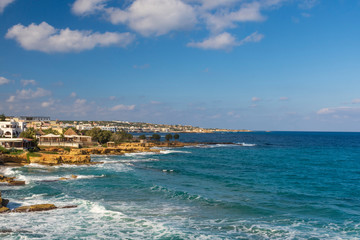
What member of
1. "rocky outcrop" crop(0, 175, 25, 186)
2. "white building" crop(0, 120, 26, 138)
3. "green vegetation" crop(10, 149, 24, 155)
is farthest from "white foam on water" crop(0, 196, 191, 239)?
"white building" crop(0, 120, 26, 138)

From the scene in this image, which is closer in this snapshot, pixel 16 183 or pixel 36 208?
pixel 36 208

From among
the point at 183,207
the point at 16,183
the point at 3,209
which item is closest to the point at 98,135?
the point at 16,183

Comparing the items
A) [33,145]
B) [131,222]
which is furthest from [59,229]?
[33,145]

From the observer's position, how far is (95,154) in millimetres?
69312

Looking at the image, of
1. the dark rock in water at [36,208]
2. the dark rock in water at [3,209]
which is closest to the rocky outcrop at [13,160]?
the dark rock in water at [3,209]

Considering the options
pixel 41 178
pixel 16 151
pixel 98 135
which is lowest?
pixel 41 178

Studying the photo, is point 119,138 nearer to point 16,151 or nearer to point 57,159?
point 16,151

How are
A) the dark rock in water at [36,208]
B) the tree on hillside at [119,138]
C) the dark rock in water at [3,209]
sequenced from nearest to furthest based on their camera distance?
the dark rock in water at [3,209]
the dark rock in water at [36,208]
the tree on hillside at [119,138]

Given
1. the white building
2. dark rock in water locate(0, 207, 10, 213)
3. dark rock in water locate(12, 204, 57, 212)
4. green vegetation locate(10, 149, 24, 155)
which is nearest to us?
dark rock in water locate(0, 207, 10, 213)

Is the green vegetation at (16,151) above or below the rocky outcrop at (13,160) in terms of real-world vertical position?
above

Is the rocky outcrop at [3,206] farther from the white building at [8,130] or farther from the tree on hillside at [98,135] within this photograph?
the tree on hillside at [98,135]

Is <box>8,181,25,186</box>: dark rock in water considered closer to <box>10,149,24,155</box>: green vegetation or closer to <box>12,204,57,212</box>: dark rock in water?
<box>12,204,57,212</box>: dark rock in water

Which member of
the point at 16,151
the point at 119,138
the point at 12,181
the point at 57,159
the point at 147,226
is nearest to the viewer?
the point at 147,226

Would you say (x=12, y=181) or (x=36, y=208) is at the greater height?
(x=12, y=181)
